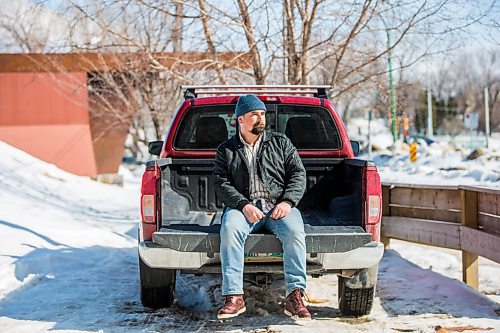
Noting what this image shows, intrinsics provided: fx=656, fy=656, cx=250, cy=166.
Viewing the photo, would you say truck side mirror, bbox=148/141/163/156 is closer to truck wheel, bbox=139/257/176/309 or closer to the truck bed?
the truck bed

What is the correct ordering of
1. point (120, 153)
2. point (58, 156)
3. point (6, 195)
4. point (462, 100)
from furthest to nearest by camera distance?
point (462, 100), point (120, 153), point (58, 156), point (6, 195)

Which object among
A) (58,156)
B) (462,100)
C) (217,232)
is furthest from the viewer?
(462,100)

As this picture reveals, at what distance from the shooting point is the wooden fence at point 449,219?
6469mm

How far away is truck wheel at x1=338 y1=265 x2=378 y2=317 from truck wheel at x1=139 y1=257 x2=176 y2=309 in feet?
4.77

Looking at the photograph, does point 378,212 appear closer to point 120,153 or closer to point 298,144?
point 298,144

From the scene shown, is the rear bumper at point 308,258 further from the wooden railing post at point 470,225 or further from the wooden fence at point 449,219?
the wooden railing post at point 470,225

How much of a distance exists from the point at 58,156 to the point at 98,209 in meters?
7.11

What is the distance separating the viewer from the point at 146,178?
5.08 m

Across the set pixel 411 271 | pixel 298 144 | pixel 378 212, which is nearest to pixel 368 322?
pixel 378 212

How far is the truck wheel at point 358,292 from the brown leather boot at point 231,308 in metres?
1.02

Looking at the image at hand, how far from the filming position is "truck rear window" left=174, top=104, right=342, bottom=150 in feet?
20.5

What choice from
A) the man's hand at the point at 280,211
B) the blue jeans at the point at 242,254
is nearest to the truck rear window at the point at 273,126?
the man's hand at the point at 280,211

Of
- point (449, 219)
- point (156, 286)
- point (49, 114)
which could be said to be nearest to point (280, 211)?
point (156, 286)

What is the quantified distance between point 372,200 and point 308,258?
69 centimetres
